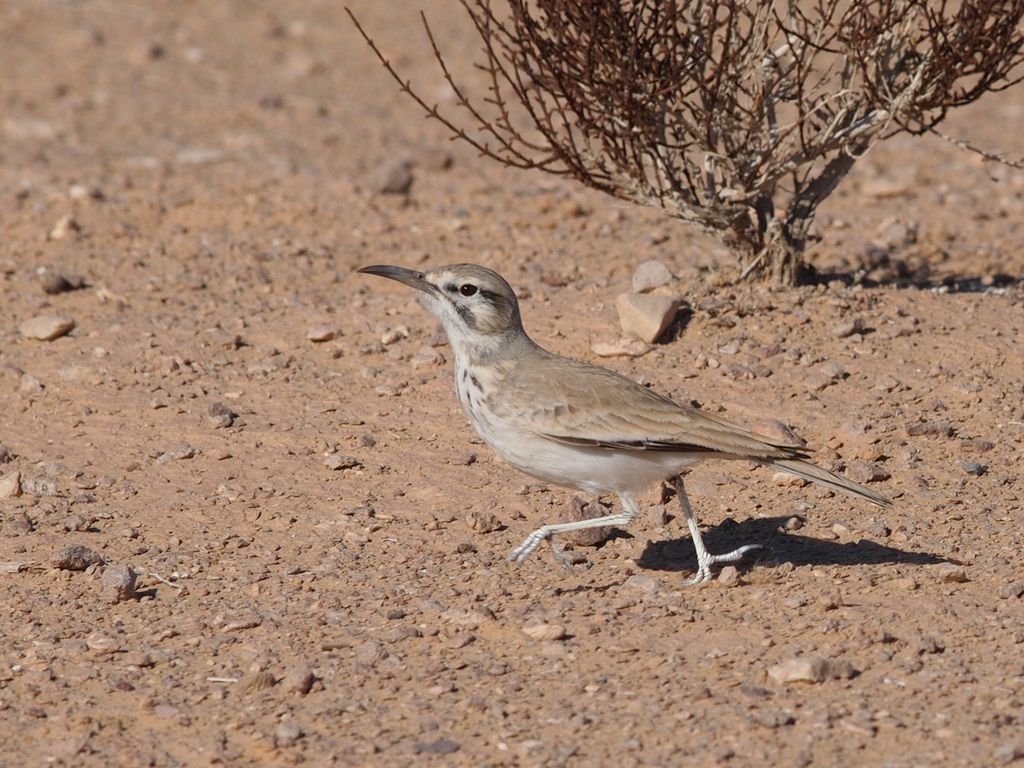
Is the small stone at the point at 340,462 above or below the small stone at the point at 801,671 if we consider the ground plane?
below

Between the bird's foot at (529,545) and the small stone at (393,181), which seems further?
the small stone at (393,181)

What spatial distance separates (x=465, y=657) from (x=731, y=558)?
144 centimetres

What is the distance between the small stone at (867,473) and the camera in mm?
7531

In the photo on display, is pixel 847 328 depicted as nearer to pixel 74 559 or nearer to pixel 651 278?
pixel 651 278

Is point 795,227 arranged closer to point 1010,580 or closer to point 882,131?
point 882,131

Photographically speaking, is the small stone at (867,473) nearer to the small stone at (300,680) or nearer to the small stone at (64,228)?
the small stone at (300,680)

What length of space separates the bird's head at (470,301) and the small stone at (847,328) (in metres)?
2.58

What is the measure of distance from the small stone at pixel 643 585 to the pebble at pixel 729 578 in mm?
283

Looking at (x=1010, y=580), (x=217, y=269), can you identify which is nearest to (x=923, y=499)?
(x=1010, y=580)

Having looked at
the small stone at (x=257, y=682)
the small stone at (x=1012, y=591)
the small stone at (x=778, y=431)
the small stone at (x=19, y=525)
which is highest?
the small stone at (x=1012, y=591)

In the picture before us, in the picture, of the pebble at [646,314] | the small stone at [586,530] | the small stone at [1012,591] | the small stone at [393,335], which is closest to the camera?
the small stone at [1012,591]

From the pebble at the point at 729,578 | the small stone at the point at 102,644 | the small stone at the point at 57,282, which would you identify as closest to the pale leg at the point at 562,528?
the pebble at the point at 729,578

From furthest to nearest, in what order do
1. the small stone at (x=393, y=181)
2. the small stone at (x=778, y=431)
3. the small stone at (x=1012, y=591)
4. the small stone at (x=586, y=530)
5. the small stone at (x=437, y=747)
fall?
the small stone at (x=393, y=181)
the small stone at (x=778, y=431)
the small stone at (x=586, y=530)
the small stone at (x=1012, y=591)
the small stone at (x=437, y=747)

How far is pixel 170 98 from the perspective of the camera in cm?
1545
